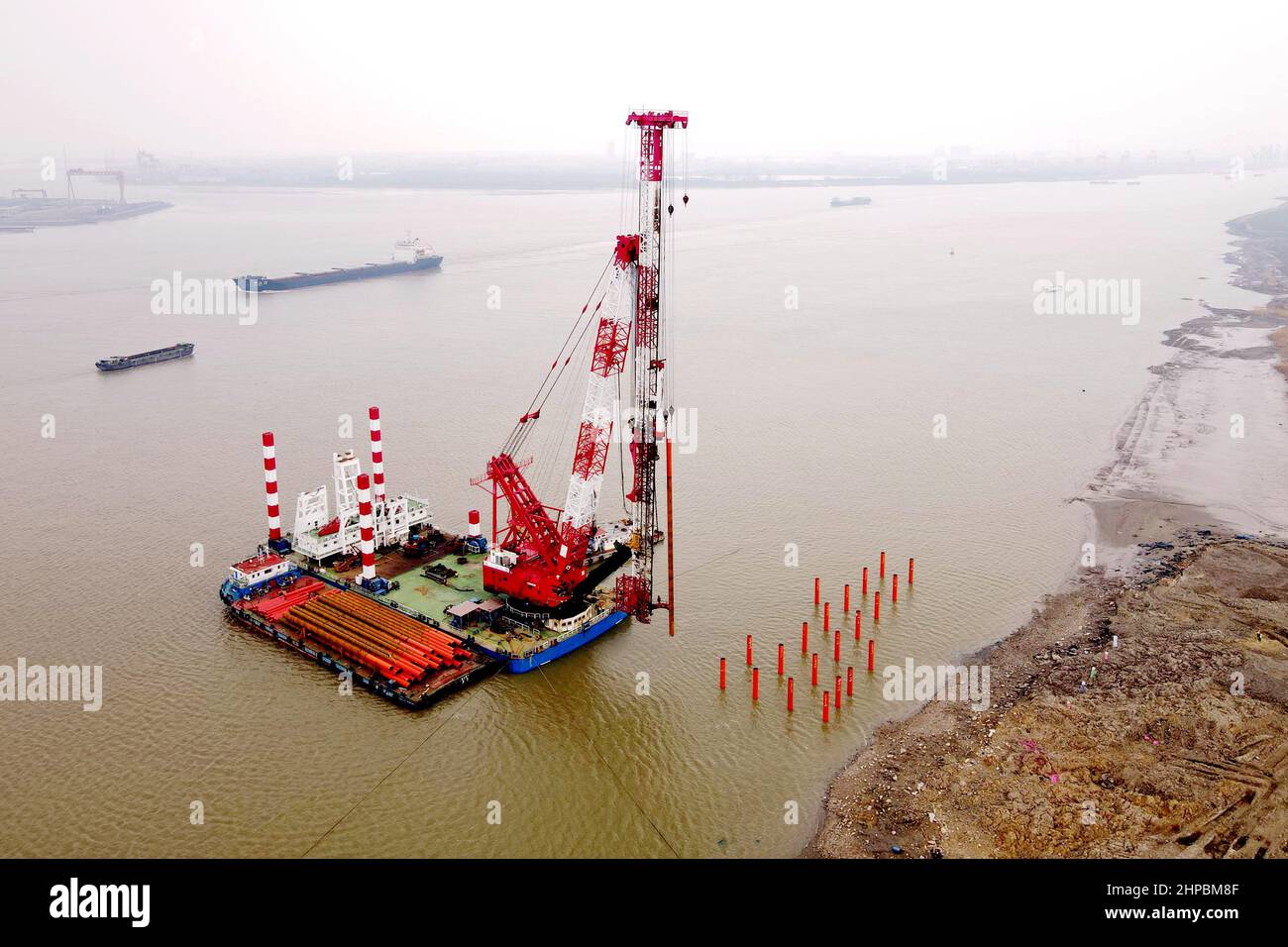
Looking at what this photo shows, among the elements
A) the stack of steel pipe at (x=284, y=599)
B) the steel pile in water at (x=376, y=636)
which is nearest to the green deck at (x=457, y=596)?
the steel pile in water at (x=376, y=636)

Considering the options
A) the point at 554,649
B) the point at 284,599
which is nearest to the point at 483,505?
the point at 284,599

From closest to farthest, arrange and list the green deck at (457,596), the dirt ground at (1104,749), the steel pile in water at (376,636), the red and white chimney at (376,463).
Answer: the dirt ground at (1104,749), the steel pile in water at (376,636), the green deck at (457,596), the red and white chimney at (376,463)

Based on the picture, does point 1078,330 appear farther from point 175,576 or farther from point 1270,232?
point 1270,232
